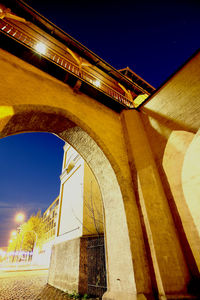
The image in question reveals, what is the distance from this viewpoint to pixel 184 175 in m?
4.55

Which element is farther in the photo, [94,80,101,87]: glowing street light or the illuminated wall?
[94,80,101,87]: glowing street light

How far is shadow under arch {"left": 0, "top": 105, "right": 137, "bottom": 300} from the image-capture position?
3.69 m

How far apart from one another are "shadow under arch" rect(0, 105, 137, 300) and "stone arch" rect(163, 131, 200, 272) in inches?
66.0

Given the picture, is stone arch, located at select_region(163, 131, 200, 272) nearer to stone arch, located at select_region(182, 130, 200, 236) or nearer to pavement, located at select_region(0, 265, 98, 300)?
stone arch, located at select_region(182, 130, 200, 236)

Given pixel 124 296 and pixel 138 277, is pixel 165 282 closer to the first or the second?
pixel 138 277

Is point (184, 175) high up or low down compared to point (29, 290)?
up

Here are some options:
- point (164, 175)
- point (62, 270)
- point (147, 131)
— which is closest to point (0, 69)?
point (147, 131)

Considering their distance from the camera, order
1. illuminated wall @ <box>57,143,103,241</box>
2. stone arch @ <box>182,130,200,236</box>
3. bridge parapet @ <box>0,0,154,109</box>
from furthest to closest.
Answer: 1. bridge parapet @ <box>0,0,154,109</box>
2. illuminated wall @ <box>57,143,103,241</box>
3. stone arch @ <box>182,130,200,236</box>

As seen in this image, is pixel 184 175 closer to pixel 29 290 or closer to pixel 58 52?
pixel 29 290

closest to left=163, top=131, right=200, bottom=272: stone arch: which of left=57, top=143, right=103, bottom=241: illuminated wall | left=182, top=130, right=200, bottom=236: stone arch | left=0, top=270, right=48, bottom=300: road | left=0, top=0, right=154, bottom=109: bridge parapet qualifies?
left=182, top=130, right=200, bottom=236: stone arch

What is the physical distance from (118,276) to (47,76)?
651 cm

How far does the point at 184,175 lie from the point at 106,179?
2469 millimetres

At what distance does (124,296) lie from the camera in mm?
3434

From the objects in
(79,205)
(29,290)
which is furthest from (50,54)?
(29,290)
